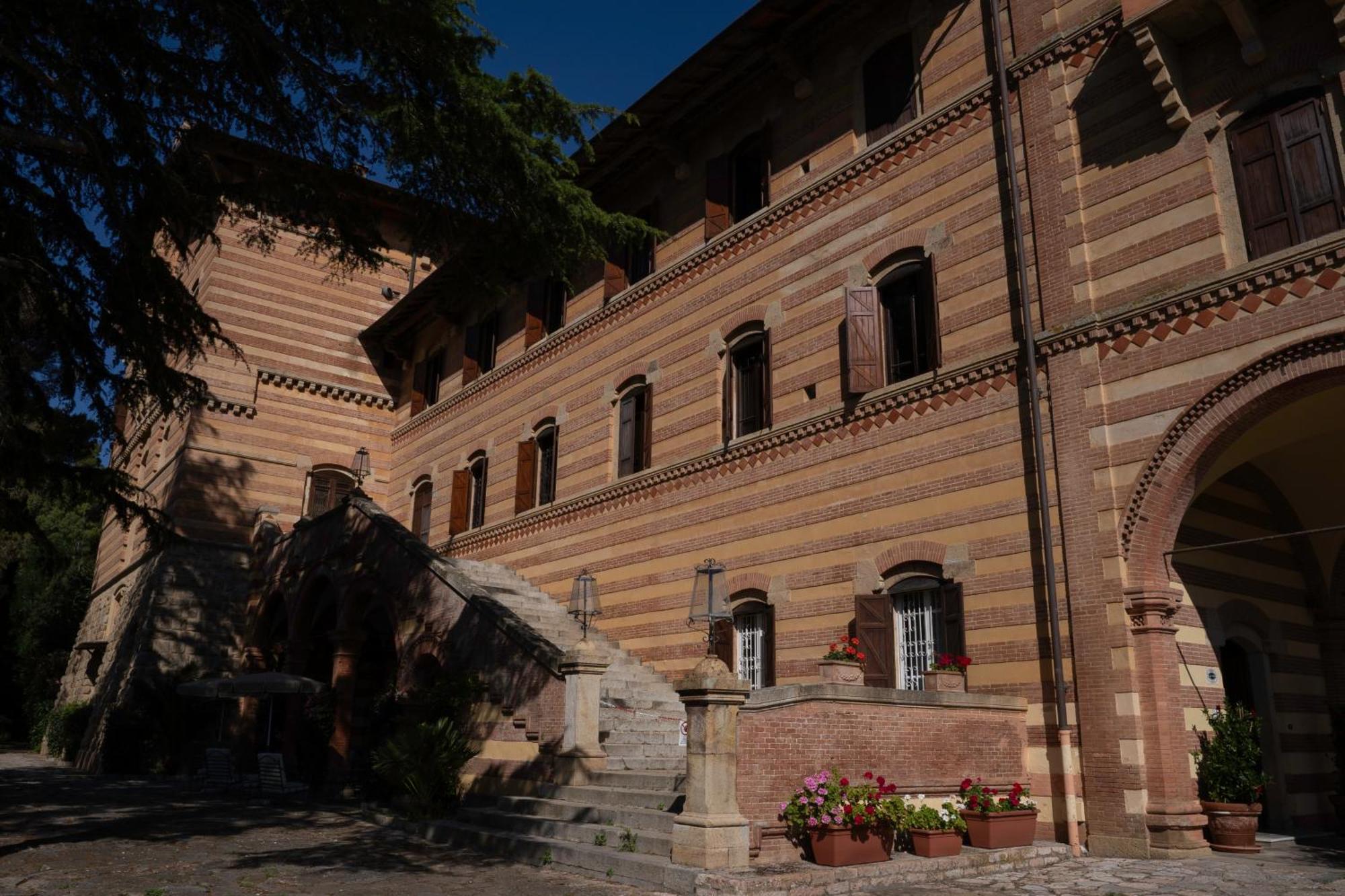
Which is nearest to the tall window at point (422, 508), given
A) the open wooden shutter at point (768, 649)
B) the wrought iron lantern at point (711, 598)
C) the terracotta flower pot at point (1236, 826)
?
the open wooden shutter at point (768, 649)

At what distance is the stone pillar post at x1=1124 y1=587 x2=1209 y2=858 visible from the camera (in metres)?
9.45

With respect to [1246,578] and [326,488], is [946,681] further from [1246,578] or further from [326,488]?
[326,488]

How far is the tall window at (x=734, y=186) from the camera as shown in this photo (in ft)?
55.3

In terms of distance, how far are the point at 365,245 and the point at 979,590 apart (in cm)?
845

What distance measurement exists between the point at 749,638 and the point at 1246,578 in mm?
6656

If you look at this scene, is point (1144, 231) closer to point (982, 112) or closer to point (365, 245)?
point (982, 112)

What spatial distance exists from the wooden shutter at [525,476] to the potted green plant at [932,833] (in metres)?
12.8

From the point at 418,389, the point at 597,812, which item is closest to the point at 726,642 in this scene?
the point at 597,812

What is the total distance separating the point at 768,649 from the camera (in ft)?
46.5

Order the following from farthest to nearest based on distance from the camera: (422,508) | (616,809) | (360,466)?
(422,508) → (360,466) → (616,809)

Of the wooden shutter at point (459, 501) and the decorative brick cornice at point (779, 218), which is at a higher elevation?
the decorative brick cornice at point (779, 218)

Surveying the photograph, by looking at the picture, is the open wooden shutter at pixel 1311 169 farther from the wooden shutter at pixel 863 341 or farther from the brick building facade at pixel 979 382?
the wooden shutter at pixel 863 341

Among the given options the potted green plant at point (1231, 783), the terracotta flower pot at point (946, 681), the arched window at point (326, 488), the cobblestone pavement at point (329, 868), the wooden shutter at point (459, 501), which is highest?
the arched window at point (326, 488)

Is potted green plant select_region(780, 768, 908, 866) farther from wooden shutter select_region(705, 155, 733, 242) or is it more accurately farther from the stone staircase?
wooden shutter select_region(705, 155, 733, 242)
